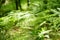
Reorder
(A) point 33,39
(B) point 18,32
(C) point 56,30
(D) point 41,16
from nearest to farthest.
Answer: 1. (A) point 33,39
2. (C) point 56,30
3. (B) point 18,32
4. (D) point 41,16

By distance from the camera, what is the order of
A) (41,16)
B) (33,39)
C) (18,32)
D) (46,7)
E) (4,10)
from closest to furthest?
(33,39)
(18,32)
(41,16)
(46,7)
(4,10)

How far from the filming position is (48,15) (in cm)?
454

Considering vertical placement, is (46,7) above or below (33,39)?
above

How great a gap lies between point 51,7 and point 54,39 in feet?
4.81

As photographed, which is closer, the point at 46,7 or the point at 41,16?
the point at 41,16

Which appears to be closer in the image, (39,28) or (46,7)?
(39,28)

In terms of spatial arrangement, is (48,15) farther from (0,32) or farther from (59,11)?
(0,32)

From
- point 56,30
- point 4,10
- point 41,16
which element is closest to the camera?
point 56,30

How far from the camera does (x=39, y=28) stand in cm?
426

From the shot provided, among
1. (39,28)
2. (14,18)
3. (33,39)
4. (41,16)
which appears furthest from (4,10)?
(33,39)

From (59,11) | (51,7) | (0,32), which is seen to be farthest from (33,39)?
(51,7)

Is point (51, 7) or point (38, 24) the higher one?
point (51, 7)

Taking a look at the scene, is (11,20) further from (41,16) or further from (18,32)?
(41,16)

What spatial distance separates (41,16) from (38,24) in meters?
0.40
